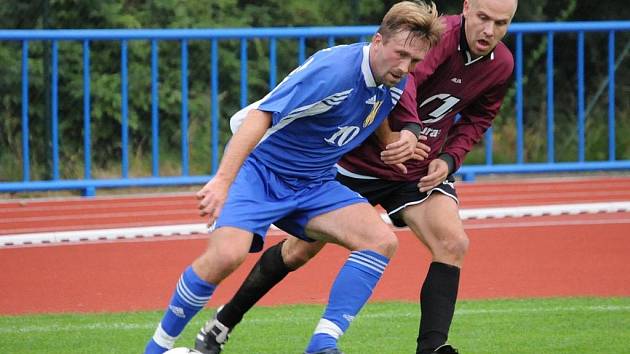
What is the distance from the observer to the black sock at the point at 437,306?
630 cm

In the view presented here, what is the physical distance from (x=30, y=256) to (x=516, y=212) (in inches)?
162

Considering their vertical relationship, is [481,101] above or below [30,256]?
above

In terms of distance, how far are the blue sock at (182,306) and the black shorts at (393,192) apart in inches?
48.3

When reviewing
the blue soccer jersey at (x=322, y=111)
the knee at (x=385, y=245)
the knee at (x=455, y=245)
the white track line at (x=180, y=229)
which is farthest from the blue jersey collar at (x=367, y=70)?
the white track line at (x=180, y=229)

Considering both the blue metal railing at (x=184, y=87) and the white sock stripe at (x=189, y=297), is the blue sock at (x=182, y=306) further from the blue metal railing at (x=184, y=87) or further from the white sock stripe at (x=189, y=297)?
→ the blue metal railing at (x=184, y=87)

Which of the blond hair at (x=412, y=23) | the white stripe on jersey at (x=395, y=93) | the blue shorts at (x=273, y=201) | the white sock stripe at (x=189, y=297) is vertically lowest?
the white sock stripe at (x=189, y=297)

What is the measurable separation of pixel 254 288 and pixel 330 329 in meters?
0.93

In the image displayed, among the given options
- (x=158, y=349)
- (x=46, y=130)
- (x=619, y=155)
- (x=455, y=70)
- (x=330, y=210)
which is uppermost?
(x=455, y=70)

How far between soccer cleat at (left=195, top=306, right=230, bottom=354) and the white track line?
3920 millimetres

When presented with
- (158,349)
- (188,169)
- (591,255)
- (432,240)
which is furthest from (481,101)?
(188,169)

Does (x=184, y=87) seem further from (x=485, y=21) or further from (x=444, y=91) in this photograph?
(x=485, y=21)

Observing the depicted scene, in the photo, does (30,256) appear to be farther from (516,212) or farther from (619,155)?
(619,155)

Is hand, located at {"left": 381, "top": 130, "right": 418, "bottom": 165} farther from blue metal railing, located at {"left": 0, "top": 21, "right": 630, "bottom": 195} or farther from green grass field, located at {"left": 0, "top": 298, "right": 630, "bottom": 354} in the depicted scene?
blue metal railing, located at {"left": 0, "top": 21, "right": 630, "bottom": 195}

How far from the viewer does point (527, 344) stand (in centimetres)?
696
